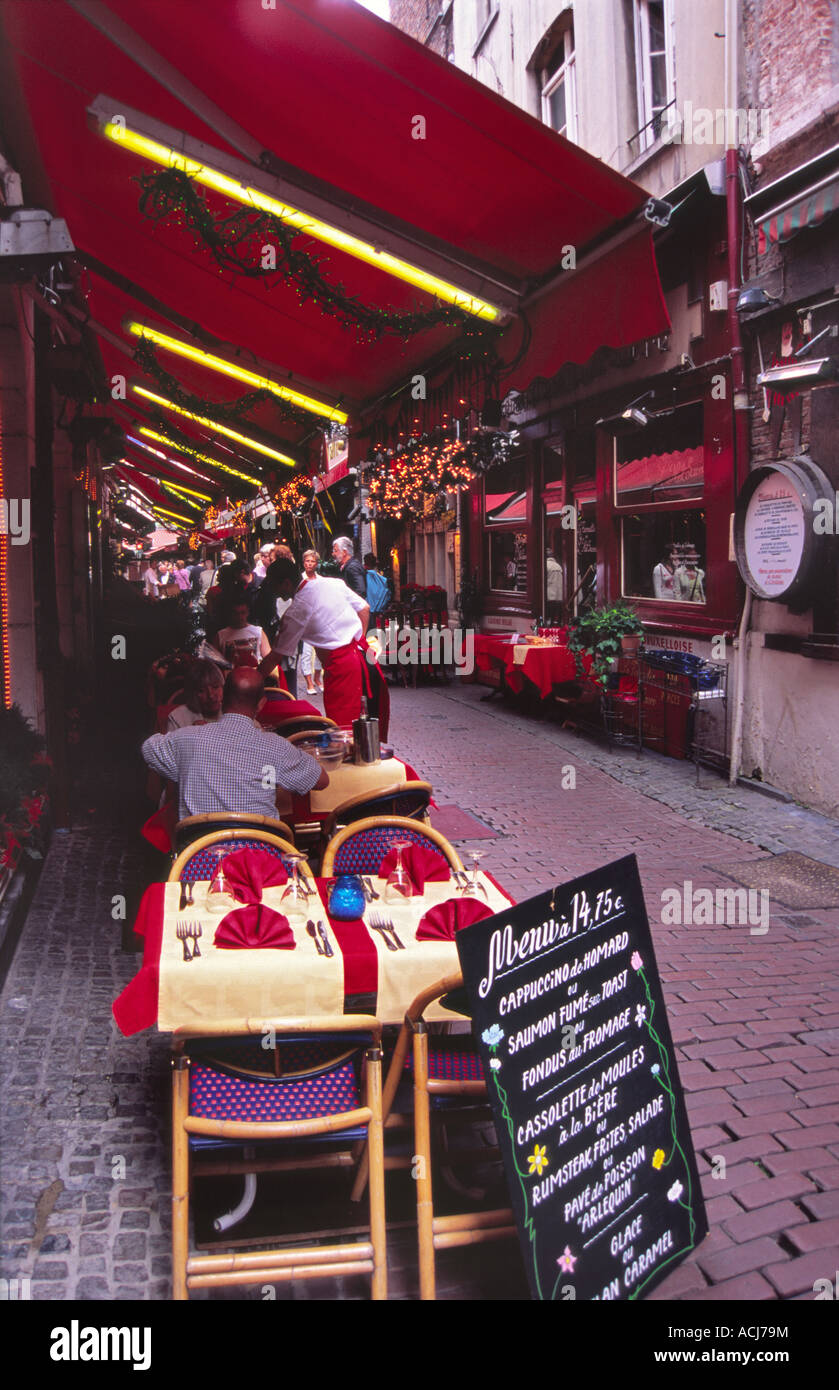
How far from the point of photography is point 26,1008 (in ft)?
15.0

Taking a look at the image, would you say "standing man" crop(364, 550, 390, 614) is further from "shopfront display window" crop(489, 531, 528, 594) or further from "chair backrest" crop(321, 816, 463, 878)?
"chair backrest" crop(321, 816, 463, 878)

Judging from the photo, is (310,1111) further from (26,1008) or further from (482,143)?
(482,143)

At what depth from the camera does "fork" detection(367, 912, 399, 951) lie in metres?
3.14

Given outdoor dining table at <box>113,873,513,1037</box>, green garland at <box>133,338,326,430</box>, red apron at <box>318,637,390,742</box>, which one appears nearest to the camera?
outdoor dining table at <box>113,873,513,1037</box>

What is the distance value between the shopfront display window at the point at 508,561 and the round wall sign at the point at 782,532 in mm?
7061

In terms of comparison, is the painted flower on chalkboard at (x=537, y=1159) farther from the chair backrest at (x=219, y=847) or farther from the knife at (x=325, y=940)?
the chair backrest at (x=219, y=847)

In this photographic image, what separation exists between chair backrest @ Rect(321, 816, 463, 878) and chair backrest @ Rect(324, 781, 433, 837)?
272 mm

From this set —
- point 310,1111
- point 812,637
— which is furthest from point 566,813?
point 310,1111

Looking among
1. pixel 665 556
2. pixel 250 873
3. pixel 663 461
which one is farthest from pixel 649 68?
pixel 250 873

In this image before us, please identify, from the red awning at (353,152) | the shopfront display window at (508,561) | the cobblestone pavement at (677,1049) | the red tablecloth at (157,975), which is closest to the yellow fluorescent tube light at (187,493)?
the shopfront display window at (508,561)

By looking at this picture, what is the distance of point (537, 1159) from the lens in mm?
2521

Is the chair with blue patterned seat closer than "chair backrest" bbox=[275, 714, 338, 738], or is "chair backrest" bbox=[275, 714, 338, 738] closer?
the chair with blue patterned seat

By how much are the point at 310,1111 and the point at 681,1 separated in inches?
419

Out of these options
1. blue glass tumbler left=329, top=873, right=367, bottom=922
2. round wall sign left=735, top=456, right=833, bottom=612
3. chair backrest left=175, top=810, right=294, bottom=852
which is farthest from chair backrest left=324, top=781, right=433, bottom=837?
round wall sign left=735, top=456, right=833, bottom=612
